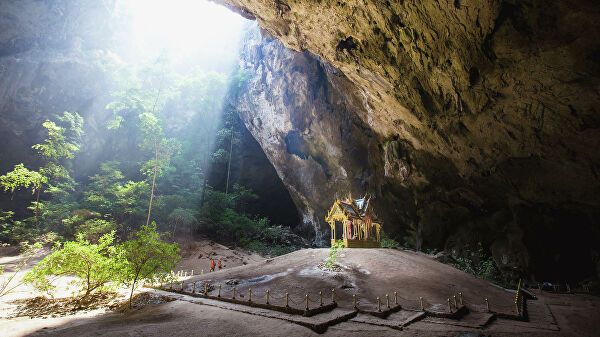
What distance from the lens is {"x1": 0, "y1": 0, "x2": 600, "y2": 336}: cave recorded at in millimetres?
10297

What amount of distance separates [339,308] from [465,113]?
11.1 m

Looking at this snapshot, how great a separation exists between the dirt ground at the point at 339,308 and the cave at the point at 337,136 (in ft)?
0.84

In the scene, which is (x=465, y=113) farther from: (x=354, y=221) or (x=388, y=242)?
(x=388, y=242)

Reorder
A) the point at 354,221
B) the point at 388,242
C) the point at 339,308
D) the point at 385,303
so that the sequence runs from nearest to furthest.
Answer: the point at 339,308 → the point at 385,303 → the point at 354,221 → the point at 388,242

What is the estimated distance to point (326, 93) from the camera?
77.8 feet

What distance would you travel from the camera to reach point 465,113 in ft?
43.7

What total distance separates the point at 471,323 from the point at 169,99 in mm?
38491

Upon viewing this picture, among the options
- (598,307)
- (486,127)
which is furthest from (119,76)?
(598,307)

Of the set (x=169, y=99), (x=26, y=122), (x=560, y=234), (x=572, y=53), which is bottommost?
(x=560, y=234)

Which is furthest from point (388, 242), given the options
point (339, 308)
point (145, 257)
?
point (145, 257)

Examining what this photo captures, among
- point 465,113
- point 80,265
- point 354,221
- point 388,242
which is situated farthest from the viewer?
point 388,242

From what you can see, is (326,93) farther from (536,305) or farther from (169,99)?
(169,99)

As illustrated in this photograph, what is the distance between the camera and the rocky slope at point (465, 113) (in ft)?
30.9

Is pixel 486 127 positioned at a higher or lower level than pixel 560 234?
higher
